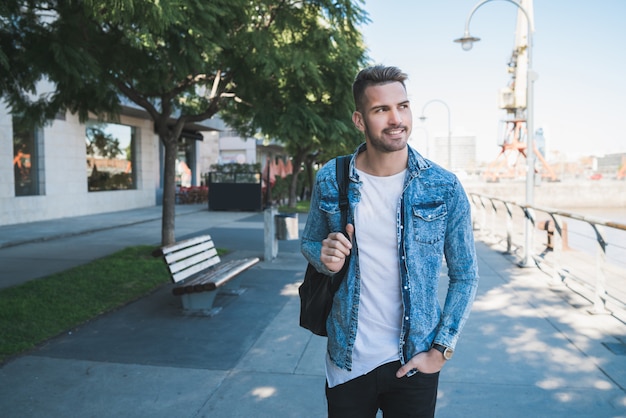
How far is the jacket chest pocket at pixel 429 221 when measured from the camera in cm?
187

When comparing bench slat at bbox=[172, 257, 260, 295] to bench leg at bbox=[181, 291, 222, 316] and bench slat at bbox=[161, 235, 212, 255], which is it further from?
bench slat at bbox=[161, 235, 212, 255]

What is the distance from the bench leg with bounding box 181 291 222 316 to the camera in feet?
A: 19.5

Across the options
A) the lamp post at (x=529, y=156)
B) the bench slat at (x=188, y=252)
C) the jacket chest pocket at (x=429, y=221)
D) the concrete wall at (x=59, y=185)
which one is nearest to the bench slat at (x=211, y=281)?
the bench slat at (x=188, y=252)

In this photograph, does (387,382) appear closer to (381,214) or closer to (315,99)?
(381,214)

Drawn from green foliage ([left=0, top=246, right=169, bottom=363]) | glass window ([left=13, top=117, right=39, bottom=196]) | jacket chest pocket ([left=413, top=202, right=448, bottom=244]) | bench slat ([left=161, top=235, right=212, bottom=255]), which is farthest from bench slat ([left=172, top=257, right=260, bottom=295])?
glass window ([left=13, top=117, right=39, bottom=196])

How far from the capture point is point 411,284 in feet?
6.09

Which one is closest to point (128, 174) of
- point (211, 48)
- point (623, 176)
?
point (211, 48)

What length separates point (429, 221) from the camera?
1877mm

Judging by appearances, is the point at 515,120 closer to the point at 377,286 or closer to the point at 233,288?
the point at 233,288

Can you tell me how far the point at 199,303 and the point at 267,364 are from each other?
72.6 inches

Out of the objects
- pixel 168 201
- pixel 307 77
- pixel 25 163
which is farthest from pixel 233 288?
pixel 25 163

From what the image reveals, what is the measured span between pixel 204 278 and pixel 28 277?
11.3 feet

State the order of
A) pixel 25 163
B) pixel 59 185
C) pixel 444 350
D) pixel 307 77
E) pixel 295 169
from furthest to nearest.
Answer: pixel 295 169, pixel 59 185, pixel 25 163, pixel 307 77, pixel 444 350

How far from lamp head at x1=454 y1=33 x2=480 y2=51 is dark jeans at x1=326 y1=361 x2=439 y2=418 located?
14.4 metres
